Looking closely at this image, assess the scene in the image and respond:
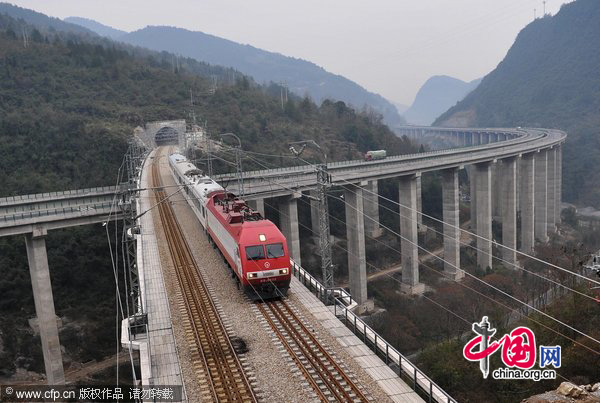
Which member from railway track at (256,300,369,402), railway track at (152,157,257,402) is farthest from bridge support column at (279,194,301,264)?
railway track at (256,300,369,402)

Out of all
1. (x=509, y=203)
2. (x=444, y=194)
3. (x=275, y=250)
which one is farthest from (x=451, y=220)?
(x=275, y=250)

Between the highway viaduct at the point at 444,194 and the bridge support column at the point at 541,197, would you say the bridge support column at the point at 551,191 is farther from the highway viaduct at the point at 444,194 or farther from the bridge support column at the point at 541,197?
the bridge support column at the point at 541,197

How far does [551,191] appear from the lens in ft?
365

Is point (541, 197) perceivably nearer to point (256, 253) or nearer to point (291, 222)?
point (291, 222)

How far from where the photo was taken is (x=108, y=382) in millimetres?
46375

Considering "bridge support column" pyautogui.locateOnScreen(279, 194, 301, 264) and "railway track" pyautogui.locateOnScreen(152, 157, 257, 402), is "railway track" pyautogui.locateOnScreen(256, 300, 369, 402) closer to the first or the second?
"railway track" pyautogui.locateOnScreen(152, 157, 257, 402)

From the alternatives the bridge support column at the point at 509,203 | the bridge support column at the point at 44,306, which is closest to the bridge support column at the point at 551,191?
the bridge support column at the point at 509,203

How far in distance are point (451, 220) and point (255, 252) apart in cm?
5888

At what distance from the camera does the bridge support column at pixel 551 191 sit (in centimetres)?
10938

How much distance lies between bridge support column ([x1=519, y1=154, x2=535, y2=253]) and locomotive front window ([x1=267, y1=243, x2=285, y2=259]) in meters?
78.3

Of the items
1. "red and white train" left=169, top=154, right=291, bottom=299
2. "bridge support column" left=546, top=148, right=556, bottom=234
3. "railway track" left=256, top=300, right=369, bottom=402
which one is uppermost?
"red and white train" left=169, top=154, right=291, bottom=299

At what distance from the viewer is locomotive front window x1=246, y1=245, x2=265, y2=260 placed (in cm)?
2503

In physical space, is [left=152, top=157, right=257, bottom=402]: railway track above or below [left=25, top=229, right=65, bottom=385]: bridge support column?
above

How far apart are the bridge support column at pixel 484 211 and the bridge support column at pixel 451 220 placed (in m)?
4.94
